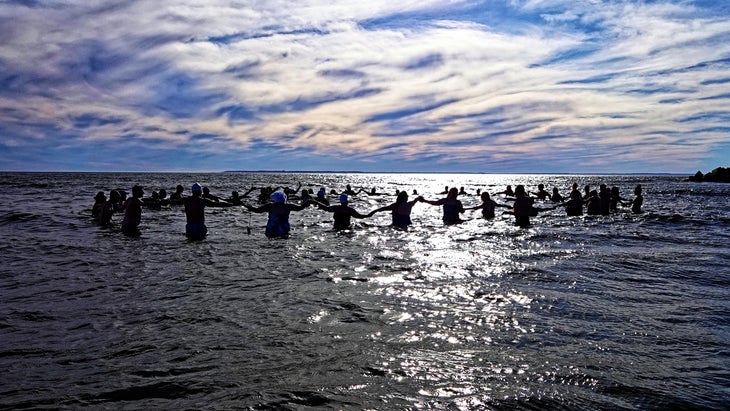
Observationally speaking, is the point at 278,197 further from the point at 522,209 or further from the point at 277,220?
the point at 522,209

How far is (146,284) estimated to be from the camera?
9.95 meters

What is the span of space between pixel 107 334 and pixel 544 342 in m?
6.27

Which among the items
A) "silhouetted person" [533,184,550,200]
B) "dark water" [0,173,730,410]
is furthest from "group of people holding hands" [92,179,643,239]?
"dark water" [0,173,730,410]

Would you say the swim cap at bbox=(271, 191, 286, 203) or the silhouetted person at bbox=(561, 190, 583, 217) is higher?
the swim cap at bbox=(271, 191, 286, 203)

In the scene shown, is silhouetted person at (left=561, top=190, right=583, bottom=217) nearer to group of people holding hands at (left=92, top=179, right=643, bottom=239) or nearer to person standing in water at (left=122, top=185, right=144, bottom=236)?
group of people holding hands at (left=92, top=179, right=643, bottom=239)

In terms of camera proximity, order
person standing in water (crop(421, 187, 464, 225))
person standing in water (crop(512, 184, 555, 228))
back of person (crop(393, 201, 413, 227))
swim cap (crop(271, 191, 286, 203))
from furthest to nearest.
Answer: person standing in water (crop(421, 187, 464, 225)), person standing in water (crop(512, 184, 555, 228)), back of person (crop(393, 201, 413, 227)), swim cap (crop(271, 191, 286, 203))

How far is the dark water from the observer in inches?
191

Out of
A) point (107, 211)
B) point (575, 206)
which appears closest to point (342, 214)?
point (107, 211)

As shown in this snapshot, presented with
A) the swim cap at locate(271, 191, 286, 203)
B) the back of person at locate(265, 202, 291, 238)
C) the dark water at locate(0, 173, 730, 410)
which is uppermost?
the swim cap at locate(271, 191, 286, 203)

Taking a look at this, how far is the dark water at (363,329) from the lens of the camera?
4840 mm

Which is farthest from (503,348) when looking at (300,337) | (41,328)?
(41,328)

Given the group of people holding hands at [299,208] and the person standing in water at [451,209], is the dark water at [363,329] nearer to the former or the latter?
the group of people holding hands at [299,208]

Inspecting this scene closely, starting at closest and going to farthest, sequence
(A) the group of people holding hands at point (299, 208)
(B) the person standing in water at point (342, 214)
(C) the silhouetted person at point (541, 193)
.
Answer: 1. (A) the group of people holding hands at point (299, 208)
2. (B) the person standing in water at point (342, 214)
3. (C) the silhouetted person at point (541, 193)

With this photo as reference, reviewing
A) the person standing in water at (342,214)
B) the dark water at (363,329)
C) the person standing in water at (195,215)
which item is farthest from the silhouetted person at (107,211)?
the person standing in water at (342,214)
